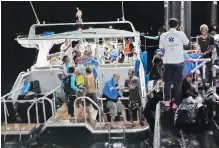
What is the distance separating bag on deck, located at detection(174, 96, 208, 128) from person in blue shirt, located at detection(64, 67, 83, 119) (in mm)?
3199

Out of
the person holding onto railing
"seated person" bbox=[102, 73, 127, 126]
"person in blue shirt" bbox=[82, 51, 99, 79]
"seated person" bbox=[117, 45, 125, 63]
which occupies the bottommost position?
"seated person" bbox=[102, 73, 127, 126]

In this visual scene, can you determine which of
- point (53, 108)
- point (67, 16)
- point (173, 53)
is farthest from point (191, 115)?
point (67, 16)

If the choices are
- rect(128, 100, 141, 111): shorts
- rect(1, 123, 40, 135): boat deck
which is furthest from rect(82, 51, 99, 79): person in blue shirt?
rect(1, 123, 40, 135): boat deck

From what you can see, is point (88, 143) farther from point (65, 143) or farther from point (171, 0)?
point (171, 0)

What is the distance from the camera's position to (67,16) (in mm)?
26250

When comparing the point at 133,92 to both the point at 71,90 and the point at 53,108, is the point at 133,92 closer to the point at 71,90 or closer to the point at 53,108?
the point at 71,90

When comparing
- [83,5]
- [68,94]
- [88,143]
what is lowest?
[88,143]

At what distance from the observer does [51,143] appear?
9305 mm

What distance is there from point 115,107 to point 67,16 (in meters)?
18.2

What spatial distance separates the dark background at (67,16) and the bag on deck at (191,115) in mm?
18192

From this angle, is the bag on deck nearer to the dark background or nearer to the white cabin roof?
the white cabin roof

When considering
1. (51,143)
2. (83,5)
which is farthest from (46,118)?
(83,5)

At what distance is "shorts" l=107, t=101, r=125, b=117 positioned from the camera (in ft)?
28.9

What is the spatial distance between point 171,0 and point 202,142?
812 cm
